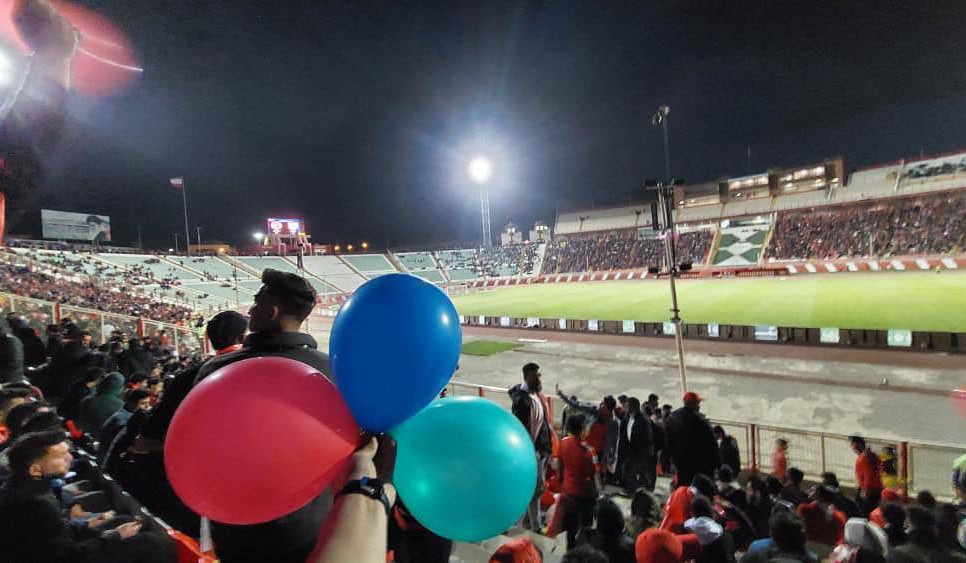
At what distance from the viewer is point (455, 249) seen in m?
68.4

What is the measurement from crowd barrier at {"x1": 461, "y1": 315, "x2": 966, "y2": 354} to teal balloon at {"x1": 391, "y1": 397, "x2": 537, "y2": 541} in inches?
661

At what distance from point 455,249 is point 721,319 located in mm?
52149

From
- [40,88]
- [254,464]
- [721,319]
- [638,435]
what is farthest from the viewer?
[721,319]

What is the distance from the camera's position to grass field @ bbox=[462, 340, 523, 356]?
61.6 feet

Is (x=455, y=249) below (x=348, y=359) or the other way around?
the other way around

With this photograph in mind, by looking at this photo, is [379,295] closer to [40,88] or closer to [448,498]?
[448,498]

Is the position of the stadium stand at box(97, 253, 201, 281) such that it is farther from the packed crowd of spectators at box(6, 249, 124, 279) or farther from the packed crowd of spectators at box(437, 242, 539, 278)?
the packed crowd of spectators at box(437, 242, 539, 278)

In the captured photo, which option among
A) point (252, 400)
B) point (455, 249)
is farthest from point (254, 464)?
point (455, 249)

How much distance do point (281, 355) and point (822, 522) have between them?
4750 mm

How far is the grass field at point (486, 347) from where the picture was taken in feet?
61.6

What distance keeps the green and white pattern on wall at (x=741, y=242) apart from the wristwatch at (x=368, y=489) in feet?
145

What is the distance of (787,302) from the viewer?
21000mm

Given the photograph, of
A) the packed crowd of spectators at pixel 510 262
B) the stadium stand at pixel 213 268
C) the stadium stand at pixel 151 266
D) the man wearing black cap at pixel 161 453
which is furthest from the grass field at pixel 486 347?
the stadium stand at pixel 213 268

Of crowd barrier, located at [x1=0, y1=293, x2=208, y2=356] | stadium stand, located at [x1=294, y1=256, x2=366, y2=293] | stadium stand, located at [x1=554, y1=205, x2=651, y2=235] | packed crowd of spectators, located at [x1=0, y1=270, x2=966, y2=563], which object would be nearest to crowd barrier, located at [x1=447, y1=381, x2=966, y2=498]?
packed crowd of spectators, located at [x1=0, y1=270, x2=966, y2=563]
